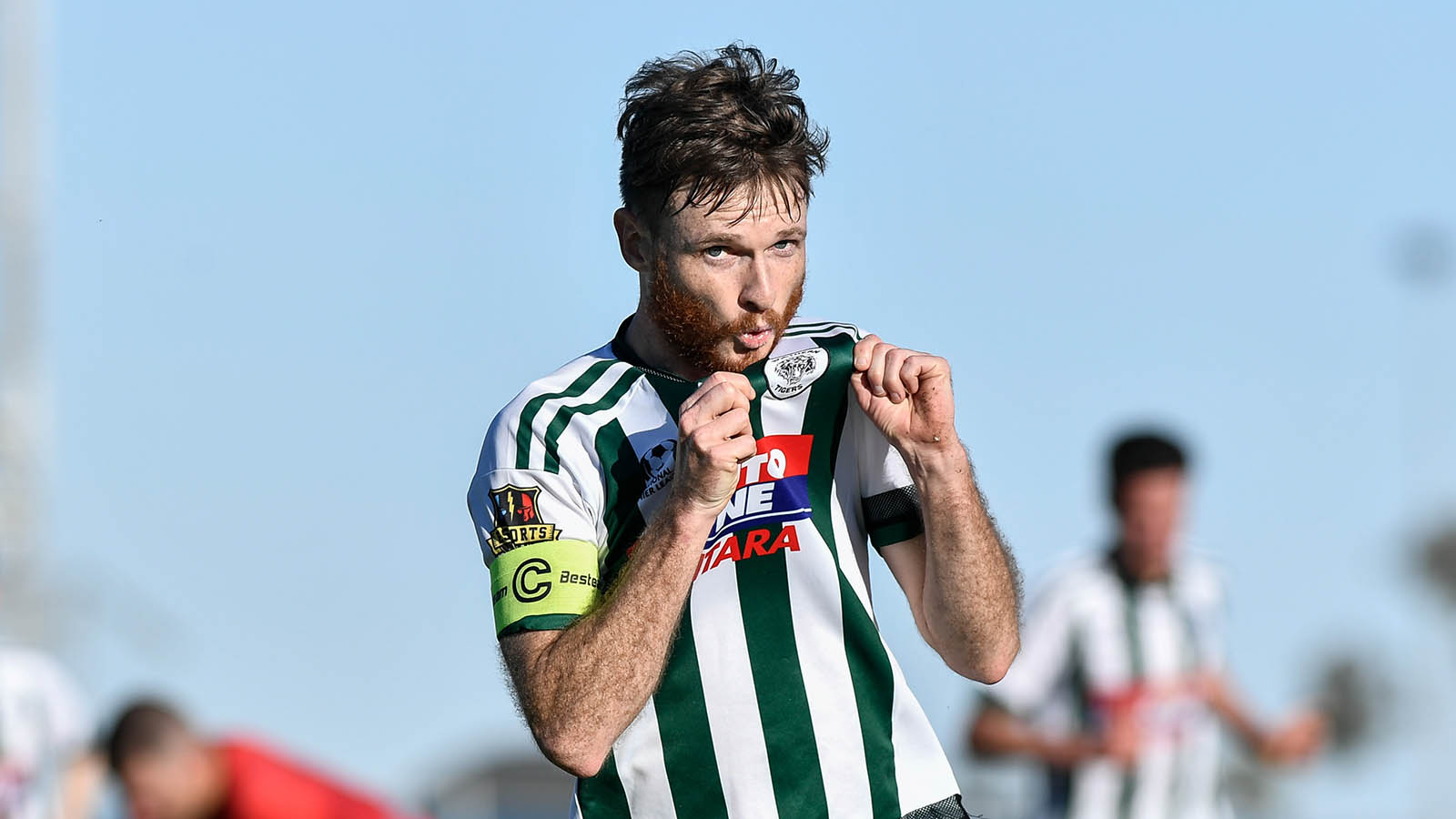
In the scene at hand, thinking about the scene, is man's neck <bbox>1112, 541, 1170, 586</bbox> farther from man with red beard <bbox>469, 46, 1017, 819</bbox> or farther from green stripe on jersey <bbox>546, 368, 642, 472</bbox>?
green stripe on jersey <bbox>546, 368, 642, 472</bbox>

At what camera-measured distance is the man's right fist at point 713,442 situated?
3543 millimetres

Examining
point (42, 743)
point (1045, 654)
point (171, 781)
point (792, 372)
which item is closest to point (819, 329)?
point (792, 372)

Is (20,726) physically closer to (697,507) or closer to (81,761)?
(81,761)

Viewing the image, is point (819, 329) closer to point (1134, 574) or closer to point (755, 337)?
point (755, 337)

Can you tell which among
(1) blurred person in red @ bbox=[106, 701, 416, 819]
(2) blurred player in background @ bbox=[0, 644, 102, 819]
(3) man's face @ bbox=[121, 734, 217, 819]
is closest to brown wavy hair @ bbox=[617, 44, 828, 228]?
(1) blurred person in red @ bbox=[106, 701, 416, 819]

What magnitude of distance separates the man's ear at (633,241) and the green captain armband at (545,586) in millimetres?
572

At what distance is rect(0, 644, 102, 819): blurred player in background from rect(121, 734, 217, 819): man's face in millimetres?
2866

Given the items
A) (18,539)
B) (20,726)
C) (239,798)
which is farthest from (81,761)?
(18,539)

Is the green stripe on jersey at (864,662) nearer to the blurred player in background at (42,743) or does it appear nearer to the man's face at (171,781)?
the man's face at (171,781)

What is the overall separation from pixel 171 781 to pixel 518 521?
9.87 feet

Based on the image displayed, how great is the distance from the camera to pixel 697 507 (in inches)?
141

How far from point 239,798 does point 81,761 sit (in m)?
4.39

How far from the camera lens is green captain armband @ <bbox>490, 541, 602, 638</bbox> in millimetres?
3696

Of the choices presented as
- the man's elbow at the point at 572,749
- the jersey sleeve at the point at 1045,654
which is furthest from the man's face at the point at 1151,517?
the man's elbow at the point at 572,749
